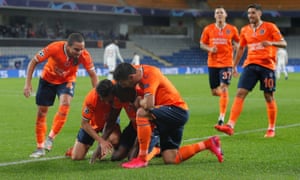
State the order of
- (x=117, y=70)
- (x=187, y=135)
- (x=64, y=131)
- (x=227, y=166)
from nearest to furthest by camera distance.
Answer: (x=117, y=70) < (x=227, y=166) < (x=187, y=135) < (x=64, y=131)

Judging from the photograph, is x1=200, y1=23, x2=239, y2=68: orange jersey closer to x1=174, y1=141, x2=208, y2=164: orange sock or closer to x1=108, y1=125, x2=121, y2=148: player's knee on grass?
x1=108, y1=125, x2=121, y2=148: player's knee on grass

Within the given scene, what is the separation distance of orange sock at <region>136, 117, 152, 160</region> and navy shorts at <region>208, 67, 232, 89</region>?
581cm

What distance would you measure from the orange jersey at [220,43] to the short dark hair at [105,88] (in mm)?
6127

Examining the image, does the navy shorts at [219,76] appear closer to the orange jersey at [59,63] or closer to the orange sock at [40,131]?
Result: the orange jersey at [59,63]

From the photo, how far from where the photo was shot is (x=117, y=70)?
707 centimetres

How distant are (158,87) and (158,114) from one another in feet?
1.08

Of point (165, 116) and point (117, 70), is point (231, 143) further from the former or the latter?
point (117, 70)

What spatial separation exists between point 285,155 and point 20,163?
11.4 feet

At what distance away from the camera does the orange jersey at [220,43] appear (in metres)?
13.4

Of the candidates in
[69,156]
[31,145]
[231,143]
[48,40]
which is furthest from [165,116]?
[48,40]

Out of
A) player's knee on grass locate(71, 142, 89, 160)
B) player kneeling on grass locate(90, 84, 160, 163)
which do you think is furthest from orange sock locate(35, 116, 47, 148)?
player kneeling on grass locate(90, 84, 160, 163)

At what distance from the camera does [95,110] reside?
321 inches

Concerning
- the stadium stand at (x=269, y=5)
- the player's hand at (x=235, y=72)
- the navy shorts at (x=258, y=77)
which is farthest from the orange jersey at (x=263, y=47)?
the stadium stand at (x=269, y=5)

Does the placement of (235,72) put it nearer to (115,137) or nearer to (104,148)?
(115,137)
